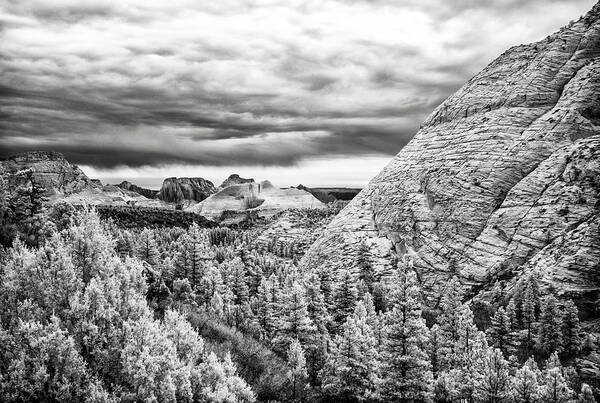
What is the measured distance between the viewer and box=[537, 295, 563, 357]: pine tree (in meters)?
56.2

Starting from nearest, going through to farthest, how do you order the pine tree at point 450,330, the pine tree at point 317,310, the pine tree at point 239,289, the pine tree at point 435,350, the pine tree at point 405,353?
1. the pine tree at point 405,353
2. the pine tree at point 450,330
3. the pine tree at point 435,350
4. the pine tree at point 317,310
5. the pine tree at point 239,289

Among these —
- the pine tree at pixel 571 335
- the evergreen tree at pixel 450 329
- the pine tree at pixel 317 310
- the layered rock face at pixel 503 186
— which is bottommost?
the pine tree at pixel 571 335

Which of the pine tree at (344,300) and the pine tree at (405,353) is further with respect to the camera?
the pine tree at (344,300)

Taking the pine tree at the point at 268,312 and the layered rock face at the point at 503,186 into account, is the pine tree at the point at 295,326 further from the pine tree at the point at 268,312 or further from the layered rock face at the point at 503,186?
the layered rock face at the point at 503,186

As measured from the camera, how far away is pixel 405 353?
96.9 ft

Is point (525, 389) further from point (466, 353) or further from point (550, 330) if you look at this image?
point (550, 330)

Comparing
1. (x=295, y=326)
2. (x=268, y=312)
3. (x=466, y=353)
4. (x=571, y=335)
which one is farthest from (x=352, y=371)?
(x=571, y=335)

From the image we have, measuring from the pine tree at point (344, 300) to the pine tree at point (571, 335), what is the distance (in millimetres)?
29422

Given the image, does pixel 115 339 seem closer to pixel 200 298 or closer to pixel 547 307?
pixel 200 298

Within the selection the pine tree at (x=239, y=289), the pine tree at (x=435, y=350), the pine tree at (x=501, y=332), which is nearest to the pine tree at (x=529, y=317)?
the pine tree at (x=501, y=332)

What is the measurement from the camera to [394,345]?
2992cm

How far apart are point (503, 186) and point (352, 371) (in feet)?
260

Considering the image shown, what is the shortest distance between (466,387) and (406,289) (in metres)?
9.34

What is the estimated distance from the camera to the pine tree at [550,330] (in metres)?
56.2
